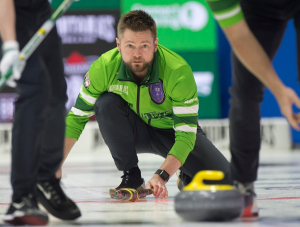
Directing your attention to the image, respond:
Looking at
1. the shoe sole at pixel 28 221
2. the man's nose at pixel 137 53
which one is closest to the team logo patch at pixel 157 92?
the man's nose at pixel 137 53

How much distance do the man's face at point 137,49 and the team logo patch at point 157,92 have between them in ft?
0.31

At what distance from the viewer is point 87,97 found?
2.37 meters

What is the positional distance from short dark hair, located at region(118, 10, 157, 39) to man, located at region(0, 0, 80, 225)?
648 millimetres

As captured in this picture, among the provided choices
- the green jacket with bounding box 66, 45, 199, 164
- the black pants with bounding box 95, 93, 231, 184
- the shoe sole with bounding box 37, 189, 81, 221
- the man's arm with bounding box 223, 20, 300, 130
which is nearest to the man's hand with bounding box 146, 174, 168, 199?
the green jacket with bounding box 66, 45, 199, 164

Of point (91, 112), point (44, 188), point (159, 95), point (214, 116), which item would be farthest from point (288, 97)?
point (214, 116)

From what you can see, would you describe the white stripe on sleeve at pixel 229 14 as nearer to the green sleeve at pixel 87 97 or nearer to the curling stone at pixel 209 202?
the curling stone at pixel 209 202

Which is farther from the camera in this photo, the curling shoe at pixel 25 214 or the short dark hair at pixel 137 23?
the short dark hair at pixel 137 23

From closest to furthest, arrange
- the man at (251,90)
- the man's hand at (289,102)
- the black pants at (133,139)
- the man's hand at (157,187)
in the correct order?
the man's hand at (289,102) → the man at (251,90) → the man's hand at (157,187) → the black pants at (133,139)

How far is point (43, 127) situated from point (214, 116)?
→ 553 centimetres

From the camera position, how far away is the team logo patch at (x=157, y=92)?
7.50ft

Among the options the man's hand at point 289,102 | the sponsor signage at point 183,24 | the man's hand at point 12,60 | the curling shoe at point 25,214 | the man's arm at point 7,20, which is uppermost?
the sponsor signage at point 183,24

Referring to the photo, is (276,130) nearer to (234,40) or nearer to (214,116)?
(214,116)

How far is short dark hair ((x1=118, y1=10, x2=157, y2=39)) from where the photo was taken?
223 centimetres

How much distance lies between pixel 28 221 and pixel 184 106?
1.01 meters
